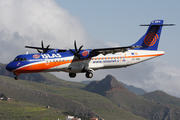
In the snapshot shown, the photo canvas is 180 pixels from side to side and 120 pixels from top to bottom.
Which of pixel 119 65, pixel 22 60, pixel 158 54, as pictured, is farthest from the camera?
pixel 158 54

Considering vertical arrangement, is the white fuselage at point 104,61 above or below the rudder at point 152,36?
below

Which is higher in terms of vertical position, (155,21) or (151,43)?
(155,21)

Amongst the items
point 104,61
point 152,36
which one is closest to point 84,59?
point 104,61

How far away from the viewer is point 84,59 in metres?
46.1

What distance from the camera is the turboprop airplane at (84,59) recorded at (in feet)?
139

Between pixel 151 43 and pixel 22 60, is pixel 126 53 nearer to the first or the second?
pixel 151 43

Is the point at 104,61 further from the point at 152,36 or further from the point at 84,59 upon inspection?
the point at 152,36

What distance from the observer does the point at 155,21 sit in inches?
2165

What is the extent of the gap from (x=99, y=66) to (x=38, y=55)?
1036 cm

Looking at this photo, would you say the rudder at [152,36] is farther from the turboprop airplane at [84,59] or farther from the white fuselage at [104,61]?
the white fuselage at [104,61]

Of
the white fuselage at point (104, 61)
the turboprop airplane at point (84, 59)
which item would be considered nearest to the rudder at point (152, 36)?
the turboprop airplane at point (84, 59)

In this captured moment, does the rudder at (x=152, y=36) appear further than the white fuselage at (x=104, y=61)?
Yes

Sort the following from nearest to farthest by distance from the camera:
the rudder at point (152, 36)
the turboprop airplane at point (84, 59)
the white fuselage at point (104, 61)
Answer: the turboprop airplane at point (84, 59)
the white fuselage at point (104, 61)
the rudder at point (152, 36)

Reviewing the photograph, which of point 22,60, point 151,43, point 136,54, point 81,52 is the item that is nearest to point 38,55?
point 22,60
